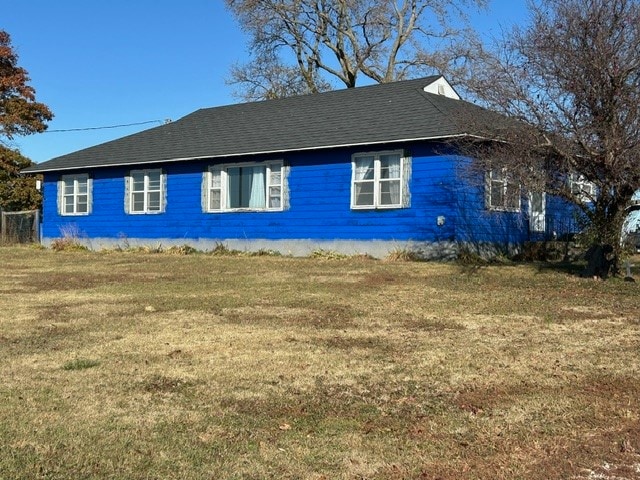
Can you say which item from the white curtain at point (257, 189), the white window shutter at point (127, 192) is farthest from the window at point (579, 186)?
the white window shutter at point (127, 192)

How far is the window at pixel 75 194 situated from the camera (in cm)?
2423

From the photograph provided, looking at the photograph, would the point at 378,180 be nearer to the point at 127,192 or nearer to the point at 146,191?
the point at 146,191

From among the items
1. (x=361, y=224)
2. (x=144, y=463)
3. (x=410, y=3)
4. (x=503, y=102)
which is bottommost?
(x=144, y=463)

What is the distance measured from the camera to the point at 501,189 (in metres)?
14.8

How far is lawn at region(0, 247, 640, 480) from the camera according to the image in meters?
3.94

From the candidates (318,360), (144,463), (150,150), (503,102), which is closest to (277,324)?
(318,360)

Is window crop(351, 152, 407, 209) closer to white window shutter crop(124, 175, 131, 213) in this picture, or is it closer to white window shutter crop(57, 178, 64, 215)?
white window shutter crop(124, 175, 131, 213)

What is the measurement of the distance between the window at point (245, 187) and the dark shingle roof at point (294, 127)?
64cm

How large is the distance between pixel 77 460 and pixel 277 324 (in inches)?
177

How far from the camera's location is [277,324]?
8.30 m

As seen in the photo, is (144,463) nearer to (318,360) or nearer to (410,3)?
(318,360)

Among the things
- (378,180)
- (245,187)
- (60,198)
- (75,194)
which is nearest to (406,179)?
(378,180)

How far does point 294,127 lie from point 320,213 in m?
3.25

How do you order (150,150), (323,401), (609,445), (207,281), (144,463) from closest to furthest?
1. (144,463)
2. (609,445)
3. (323,401)
4. (207,281)
5. (150,150)
